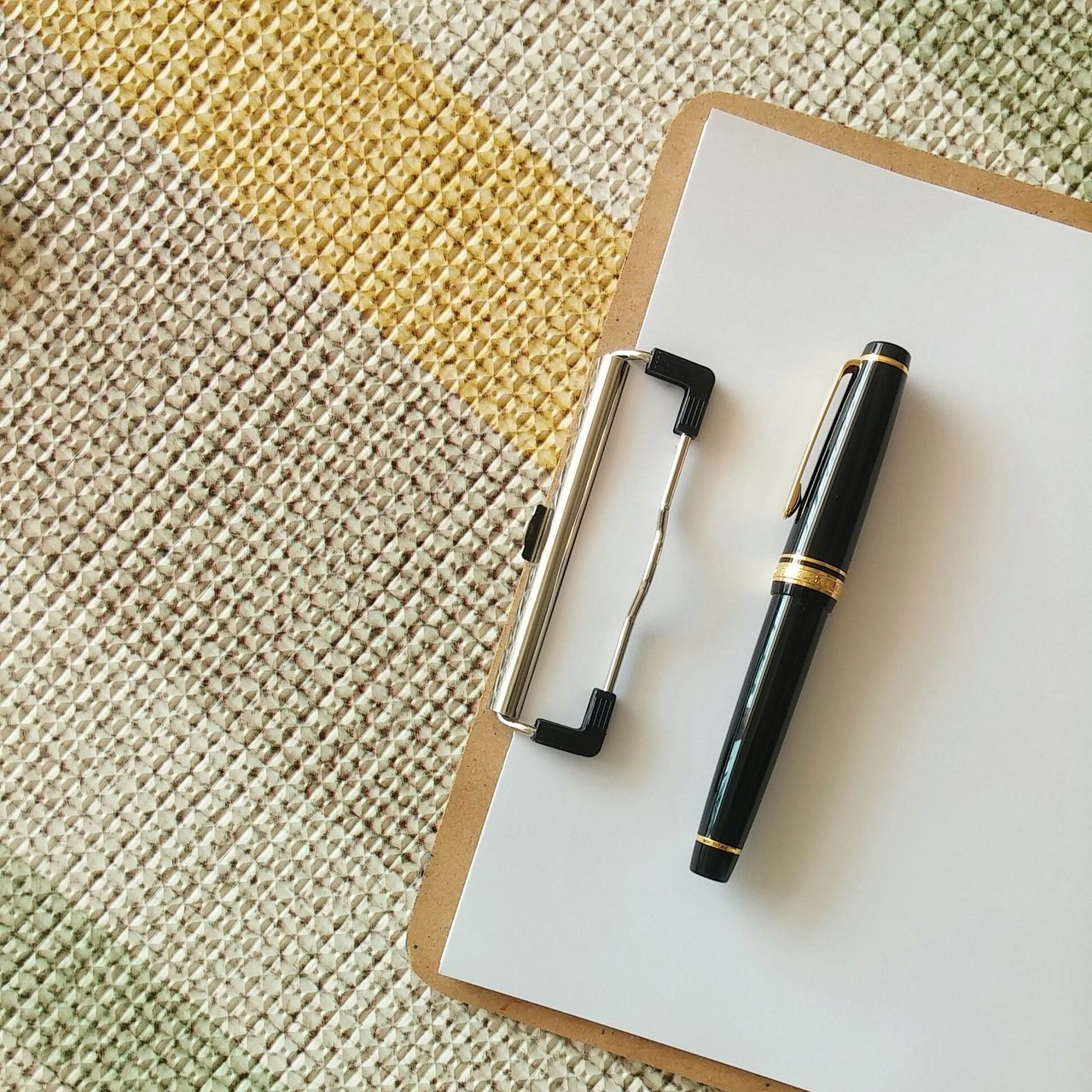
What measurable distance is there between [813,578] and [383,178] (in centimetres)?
31

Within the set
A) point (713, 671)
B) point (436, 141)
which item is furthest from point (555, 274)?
point (713, 671)

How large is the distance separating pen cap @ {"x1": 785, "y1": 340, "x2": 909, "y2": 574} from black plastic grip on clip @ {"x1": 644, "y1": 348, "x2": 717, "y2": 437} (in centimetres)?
6

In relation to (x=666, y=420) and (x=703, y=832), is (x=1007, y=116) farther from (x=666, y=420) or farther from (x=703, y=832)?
(x=703, y=832)

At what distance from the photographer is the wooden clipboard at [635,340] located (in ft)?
1.48

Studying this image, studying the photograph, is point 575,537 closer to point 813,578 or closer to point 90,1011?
point 813,578

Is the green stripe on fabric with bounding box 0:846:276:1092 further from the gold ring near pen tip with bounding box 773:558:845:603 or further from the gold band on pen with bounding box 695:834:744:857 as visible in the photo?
the gold ring near pen tip with bounding box 773:558:845:603

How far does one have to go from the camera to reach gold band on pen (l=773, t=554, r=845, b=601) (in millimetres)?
418

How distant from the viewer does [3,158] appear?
512 mm

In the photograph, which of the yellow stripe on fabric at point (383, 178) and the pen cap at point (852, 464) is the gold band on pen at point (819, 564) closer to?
the pen cap at point (852, 464)

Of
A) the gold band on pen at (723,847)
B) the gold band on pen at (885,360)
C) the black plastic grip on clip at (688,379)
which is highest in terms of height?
the gold band on pen at (885,360)

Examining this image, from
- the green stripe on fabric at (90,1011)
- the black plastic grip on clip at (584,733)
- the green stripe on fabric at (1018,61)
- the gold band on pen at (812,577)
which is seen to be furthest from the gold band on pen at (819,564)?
the green stripe on fabric at (90,1011)

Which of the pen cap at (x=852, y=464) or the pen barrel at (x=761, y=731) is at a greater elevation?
the pen cap at (x=852, y=464)

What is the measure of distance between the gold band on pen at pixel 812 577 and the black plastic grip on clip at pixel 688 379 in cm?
8

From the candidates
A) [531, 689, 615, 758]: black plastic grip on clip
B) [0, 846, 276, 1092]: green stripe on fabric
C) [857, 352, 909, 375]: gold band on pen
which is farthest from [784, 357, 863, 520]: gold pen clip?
[0, 846, 276, 1092]: green stripe on fabric
